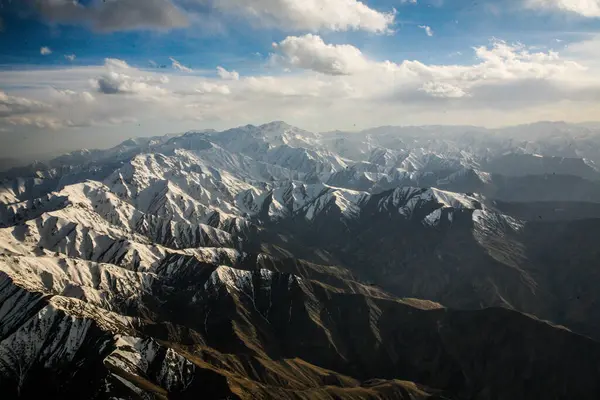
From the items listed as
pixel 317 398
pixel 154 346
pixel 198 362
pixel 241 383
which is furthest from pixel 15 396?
pixel 317 398

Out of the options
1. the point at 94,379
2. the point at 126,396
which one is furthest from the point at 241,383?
the point at 94,379

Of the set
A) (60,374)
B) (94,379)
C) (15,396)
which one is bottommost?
(15,396)

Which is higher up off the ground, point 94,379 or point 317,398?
point 94,379

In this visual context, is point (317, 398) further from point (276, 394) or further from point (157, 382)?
point (157, 382)

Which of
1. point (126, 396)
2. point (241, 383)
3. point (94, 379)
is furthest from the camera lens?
point (241, 383)

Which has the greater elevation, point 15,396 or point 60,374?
point 60,374

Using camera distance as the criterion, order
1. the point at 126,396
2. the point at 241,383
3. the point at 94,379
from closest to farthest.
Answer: the point at 126,396 → the point at 94,379 → the point at 241,383

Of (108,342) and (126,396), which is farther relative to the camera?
(108,342)

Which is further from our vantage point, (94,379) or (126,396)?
(94,379)

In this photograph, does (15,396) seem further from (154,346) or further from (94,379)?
(154,346)
